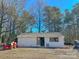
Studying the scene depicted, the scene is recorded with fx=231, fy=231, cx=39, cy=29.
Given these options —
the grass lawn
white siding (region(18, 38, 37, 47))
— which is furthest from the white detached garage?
the grass lawn

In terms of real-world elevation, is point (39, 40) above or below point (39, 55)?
above

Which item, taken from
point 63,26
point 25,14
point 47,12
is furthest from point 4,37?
point 63,26

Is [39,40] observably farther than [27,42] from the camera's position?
Yes

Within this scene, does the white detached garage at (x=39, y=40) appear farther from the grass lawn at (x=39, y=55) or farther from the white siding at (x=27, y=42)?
the grass lawn at (x=39, y=55)

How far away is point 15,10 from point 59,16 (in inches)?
777

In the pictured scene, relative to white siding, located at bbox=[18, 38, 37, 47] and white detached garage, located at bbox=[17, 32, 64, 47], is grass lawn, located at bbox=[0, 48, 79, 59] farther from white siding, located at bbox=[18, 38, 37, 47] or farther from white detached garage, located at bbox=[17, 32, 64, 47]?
white siding, located at bbox=[18, 38, 37, 47]

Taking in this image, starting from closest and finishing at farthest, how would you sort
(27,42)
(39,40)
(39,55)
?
1. (39,55)
2. (27,42)
3. (39,40)

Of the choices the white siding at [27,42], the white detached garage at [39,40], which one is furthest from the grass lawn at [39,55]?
the white siding at [27,42]

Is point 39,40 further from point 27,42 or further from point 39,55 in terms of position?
point 39,55

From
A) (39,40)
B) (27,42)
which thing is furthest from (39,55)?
(39,40)

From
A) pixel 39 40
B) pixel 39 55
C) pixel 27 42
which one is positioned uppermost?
pixel 39 40

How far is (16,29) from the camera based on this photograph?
57406 mm

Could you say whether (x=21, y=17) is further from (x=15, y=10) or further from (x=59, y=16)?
(x=59, y=16)

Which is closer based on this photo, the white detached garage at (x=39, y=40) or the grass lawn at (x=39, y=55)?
the grass lawn at (x=39, y=55)
